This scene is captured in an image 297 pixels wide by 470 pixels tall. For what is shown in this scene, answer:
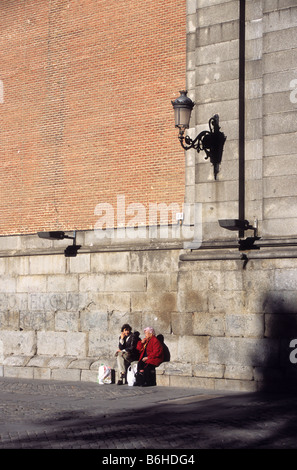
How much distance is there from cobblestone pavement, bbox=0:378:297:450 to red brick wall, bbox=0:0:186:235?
4259 millimetres

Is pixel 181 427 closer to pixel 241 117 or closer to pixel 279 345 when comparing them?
pixel 279 345

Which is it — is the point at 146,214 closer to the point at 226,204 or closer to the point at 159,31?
the point at 226,204

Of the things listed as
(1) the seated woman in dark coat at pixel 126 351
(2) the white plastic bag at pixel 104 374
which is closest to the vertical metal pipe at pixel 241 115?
(1) the seated woman in dark coat at pixel 126 351

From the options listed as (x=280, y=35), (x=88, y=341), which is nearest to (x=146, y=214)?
(x=88, y=341)

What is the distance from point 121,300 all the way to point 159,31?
5599 millimetres

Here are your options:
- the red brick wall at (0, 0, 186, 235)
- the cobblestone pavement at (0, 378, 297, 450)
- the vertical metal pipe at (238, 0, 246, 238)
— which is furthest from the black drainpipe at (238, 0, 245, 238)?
the cobblestone pavement at (0, 378, 297, 450)

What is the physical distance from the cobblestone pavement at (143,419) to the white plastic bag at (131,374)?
287 millimetres

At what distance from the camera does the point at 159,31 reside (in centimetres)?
1614

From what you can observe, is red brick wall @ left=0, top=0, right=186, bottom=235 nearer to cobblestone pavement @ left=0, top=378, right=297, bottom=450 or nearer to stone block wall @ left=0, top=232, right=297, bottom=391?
stone block wall @ left=0, top=232, right=297, bottom=391

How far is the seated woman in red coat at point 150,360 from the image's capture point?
48.5 ft

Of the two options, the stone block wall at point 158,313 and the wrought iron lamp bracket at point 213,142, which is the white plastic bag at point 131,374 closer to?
the stone block wall at point 158,313

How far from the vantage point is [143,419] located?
1073 cm

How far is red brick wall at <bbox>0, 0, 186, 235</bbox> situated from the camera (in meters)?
16.0

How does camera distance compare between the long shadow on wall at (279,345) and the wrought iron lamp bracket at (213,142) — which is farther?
the wrought iron lamp bracket at (213,142)
